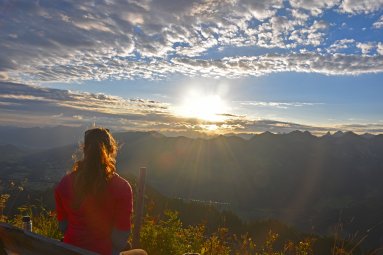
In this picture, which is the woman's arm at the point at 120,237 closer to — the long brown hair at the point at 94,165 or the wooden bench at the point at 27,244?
the long brown hair at the point at 94,165

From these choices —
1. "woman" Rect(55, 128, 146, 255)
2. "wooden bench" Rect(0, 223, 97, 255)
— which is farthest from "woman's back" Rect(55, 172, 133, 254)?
"wooden bench" Rect(0, 223, 97, 255)

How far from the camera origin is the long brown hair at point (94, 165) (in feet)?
14.0

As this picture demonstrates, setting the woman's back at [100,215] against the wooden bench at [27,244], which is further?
the woman's back at [100,215]

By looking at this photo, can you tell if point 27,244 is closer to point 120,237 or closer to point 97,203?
point 97,203

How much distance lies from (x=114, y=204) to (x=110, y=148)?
0.69 metres

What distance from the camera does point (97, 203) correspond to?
4.29m

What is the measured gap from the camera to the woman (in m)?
4.28

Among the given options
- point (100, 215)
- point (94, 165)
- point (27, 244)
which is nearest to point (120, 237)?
point (100, 215)

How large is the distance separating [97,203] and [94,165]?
0.41m

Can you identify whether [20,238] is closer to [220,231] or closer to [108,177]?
[108,177]

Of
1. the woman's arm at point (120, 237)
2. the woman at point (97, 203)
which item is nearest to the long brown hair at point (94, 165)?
the woman at point (97, 203)

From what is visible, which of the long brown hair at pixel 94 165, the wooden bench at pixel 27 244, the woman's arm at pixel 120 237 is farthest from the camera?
the woman's arm at pixel 120 237

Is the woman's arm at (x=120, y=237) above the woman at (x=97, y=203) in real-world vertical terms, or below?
below

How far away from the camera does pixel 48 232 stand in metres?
8.20
